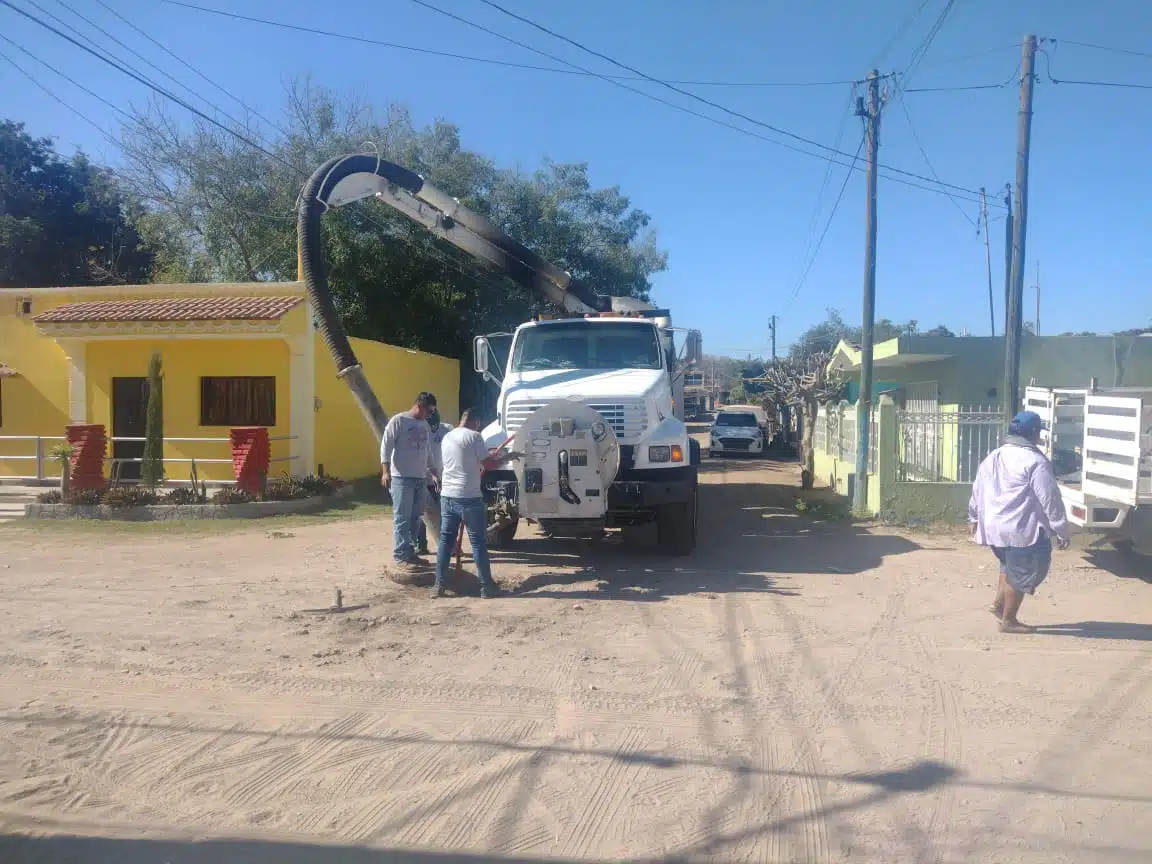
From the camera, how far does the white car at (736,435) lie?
30.2 metres

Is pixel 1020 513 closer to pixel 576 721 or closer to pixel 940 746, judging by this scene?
pixel 940 746

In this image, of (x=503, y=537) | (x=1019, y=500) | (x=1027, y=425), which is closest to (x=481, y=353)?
(x=503, y=537)

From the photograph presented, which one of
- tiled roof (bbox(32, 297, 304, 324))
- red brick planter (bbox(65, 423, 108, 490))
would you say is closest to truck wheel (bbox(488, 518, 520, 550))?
tiled roof (bbox(32, 297, 304, 324))

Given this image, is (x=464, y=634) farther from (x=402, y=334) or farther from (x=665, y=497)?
(x=402, y=334)

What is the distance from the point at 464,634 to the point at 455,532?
1398 millimetres

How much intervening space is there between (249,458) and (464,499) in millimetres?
7361

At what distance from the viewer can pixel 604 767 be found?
4.48 metres

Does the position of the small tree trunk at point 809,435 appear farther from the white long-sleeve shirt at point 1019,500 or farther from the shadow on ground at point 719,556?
the white long-sleeve shirt at point 1019,500

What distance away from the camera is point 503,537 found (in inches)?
419

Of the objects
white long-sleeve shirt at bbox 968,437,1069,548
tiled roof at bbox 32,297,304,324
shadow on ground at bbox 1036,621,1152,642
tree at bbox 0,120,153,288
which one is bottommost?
shadow on ground at bbox 1036,621,1152,642

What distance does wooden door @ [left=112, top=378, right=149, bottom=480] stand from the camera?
55.9ft

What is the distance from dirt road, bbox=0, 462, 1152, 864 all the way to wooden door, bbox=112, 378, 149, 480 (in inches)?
332

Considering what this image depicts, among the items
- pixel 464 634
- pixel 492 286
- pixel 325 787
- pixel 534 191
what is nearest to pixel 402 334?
pixel 492 286

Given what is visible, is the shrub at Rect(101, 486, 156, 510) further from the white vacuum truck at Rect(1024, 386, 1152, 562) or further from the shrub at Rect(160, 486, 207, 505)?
the white vacuum truck at Rect(1024, 386, 1152, 562)
